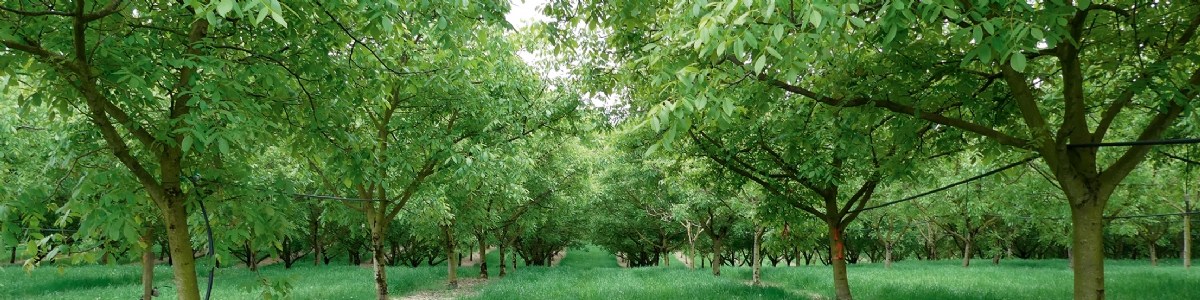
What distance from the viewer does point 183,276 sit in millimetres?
4531

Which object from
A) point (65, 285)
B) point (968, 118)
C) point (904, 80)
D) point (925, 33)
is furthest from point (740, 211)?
point (65, 285)

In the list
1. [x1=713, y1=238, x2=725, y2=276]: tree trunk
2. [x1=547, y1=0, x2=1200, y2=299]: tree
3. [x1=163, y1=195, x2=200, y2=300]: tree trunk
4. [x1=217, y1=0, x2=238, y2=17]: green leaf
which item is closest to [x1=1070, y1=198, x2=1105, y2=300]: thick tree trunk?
[x1=547, y1=0, x2=1200, y2=299]: tree

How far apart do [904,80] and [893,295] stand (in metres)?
7.65

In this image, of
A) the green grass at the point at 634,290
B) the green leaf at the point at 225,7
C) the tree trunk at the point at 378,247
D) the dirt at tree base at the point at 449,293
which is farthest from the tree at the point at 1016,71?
the dirt at tree base at the point at 449,293

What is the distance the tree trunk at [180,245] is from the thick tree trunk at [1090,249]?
7484 mm

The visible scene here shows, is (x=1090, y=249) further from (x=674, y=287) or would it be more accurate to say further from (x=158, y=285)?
(x=158, y=285)

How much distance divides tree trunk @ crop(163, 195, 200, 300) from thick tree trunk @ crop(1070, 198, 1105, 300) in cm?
748

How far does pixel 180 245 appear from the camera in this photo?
178 inches

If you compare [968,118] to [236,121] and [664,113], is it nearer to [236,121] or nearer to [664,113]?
[664,113]

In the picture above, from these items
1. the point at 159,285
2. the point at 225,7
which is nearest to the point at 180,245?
the point at 225,7

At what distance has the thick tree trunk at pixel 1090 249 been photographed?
5.34m

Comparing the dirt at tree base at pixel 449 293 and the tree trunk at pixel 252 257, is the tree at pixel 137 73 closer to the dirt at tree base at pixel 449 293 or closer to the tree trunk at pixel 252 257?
the tree trunk at pixel 252 257

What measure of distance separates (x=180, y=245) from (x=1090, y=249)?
766 cm

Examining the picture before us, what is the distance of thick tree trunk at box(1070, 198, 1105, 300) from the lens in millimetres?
5340
